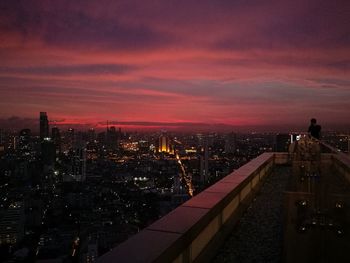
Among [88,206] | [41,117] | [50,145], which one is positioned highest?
[41,117]

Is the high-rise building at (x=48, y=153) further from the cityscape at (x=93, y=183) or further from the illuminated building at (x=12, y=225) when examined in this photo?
the illuminated building at (x=12, y=225)

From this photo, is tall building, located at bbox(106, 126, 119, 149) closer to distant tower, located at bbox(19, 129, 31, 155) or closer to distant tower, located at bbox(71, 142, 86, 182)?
distant tower, located at bbox(19, 129, 31, 155)

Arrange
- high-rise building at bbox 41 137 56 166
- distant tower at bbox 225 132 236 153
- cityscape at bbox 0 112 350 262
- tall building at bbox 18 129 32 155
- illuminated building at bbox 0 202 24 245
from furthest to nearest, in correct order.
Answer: tall building at bbox 18 129 32 155
high-rise building at bbox 41 137 56 166
distant tower at bbox 225 132 236 153
illuminated building at bbox 0 202 24 245
cityscape at bbox 0 112 350 262

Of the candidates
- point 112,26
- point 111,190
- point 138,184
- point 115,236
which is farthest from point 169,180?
point 112,26

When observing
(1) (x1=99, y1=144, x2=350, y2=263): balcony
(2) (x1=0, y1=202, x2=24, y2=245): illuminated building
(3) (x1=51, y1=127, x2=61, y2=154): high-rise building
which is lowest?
(2) (x1=0, y1=202, x2=24, y2=245): illuminated building

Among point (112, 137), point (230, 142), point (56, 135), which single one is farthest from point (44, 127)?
point (230, 142)

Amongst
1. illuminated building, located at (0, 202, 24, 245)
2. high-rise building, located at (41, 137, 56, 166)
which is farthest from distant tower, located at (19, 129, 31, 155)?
illuminated building, located at (0, 202, 24, 245)

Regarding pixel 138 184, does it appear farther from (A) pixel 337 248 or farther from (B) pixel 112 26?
(A) pixel 337 248

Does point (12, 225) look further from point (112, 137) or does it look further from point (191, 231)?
point (112, 137)
